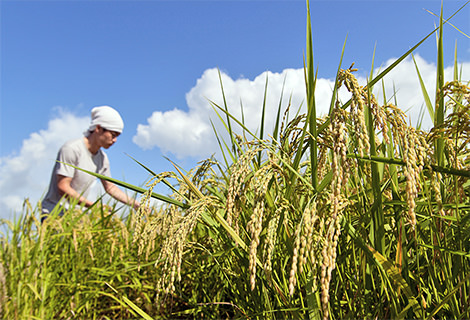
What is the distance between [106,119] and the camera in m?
4.23

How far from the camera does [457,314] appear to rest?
0.96 metres

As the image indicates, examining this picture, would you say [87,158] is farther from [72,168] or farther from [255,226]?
[255,226]

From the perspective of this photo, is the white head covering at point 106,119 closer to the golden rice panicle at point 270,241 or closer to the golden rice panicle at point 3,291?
the golden rice panicle at point 3,291

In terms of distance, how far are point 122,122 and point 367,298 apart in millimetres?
3923

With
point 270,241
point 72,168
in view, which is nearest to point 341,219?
point 270,241

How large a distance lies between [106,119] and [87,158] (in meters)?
0.51

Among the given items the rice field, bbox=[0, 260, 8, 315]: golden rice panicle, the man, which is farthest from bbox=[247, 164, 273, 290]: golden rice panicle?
the man

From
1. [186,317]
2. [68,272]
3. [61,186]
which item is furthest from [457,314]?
[61,186]

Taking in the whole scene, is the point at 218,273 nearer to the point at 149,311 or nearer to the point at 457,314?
the point at 149,311

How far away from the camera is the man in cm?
374

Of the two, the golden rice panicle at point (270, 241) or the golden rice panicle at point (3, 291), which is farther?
the golden rice panicle at point (3, 291)

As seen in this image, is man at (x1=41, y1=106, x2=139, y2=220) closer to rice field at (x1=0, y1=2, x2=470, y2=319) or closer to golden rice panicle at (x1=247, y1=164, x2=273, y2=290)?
rice field at (x1=0, y1=2, x2=470, y2=319)

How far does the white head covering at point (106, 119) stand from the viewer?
4234mm

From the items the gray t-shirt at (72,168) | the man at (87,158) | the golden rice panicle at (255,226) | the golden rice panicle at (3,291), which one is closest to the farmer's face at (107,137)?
the man at (87,158)
